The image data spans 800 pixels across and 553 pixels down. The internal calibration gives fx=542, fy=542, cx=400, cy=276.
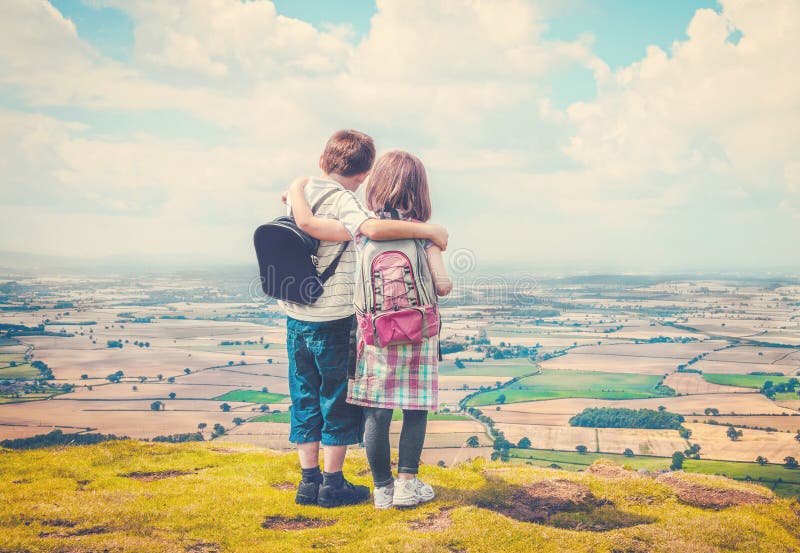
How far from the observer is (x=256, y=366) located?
3322 centimetres

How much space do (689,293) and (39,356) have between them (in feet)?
225

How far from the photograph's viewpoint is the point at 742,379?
32.2m

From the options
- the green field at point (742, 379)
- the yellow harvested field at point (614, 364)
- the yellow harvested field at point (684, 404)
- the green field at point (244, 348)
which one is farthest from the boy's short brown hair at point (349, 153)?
the yellow harvested field at point (614, 364)

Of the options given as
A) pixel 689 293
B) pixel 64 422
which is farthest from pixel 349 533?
pixel 689 293

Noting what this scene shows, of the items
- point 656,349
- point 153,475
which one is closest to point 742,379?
point 656,349

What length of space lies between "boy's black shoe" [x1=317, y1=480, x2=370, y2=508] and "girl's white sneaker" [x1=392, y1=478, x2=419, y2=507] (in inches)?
17.0

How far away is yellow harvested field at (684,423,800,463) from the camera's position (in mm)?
18250

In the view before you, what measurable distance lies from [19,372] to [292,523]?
32775 mm

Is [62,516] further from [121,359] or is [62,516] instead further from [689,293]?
[689,293]

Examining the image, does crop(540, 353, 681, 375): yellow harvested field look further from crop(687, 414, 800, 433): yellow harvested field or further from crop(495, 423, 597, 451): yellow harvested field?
crop(495, 423, 597, 451): yellow harvested field

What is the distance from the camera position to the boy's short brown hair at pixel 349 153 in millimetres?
4812

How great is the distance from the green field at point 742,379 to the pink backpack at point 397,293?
108 ft

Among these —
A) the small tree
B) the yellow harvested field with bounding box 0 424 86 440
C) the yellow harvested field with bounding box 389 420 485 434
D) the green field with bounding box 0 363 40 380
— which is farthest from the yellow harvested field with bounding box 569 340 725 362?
the green field with bounding box 0 363 40 380

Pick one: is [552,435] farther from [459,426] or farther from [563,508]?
[563,508]
